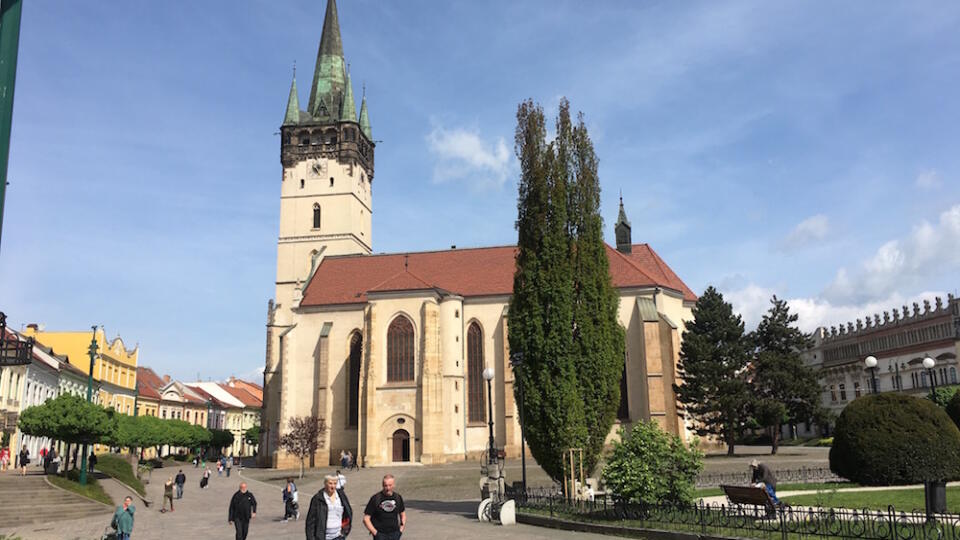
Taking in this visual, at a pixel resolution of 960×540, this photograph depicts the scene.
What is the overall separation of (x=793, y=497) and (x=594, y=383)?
20.5ft

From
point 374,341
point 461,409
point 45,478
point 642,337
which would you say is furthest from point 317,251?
point 45,478

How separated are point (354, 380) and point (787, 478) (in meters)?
32.0

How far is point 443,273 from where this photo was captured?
5403 cm

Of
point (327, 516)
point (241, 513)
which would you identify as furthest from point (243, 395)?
point (327, 516)

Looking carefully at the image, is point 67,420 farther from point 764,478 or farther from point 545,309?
point 764,478

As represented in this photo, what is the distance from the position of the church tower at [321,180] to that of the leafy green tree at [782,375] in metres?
33.7

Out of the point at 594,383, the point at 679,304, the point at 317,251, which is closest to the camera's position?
the point at 594,383

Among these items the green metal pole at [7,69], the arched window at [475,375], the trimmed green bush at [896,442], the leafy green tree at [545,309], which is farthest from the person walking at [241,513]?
the arched window at [475,375]

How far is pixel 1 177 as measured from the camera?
7.13m

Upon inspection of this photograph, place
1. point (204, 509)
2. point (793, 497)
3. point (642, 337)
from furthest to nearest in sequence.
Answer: point (642, 337) → point (204, 509) → point (793, 497)

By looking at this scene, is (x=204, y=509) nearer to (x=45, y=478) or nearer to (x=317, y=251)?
(x=45, y=478)

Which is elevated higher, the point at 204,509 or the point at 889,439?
the point at 889,439

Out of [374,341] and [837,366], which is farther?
[837,366]

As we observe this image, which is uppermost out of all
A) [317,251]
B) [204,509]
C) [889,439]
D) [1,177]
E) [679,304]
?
[317,251]
